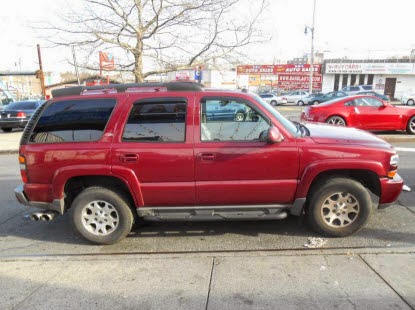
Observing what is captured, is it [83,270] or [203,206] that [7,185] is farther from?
[203,206]

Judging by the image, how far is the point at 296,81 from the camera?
48156 mm

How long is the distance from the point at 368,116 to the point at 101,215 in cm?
A: 947

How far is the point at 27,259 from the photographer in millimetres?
3740

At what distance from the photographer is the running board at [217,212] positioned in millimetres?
3854

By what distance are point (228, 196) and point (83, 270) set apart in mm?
1710

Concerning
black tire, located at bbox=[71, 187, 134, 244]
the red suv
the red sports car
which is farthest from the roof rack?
the red sports car

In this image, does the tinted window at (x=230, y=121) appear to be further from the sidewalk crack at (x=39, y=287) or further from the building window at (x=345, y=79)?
the building window at (x=345, y=79)

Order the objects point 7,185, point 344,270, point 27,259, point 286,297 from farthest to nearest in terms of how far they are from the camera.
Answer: point 7,185 < point 27,259 < point 344,270 < point 286,297

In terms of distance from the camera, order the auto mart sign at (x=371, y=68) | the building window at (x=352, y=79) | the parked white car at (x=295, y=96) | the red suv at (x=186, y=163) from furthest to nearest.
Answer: the building window at (x=352, y=79), the auto mart sign at (x=371, y=68), the parked white car at (x=295, y=96), the red suv at (x=186, y=163)

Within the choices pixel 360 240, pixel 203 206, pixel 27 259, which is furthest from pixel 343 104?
pixel 27 259

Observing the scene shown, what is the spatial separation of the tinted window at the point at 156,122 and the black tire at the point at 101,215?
0.72m

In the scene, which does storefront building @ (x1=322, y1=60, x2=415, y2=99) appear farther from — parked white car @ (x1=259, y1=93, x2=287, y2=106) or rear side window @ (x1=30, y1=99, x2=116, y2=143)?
rear side window @ (x1=30, y1=99, x2=116, y2=143)

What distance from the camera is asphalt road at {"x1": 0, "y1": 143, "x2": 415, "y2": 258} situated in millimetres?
3859

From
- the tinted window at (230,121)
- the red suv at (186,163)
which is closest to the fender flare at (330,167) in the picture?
the red suv at (186,163)
